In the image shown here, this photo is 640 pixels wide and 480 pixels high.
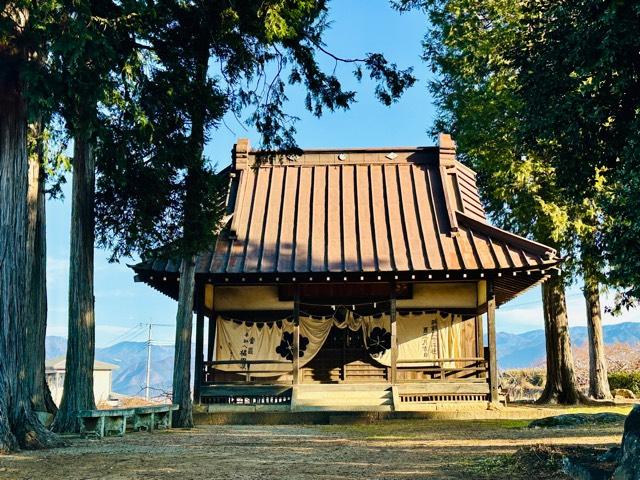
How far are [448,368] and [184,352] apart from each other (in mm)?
7203

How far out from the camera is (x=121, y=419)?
1395cm

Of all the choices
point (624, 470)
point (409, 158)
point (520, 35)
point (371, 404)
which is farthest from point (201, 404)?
point (624, 470)

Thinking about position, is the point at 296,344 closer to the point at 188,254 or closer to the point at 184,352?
the point at 184,352

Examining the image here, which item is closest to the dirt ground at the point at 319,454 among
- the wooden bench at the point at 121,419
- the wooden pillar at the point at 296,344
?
the wooden bench at the point at 121,419

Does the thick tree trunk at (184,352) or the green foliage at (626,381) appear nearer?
the thick tree trunk at (184,352)

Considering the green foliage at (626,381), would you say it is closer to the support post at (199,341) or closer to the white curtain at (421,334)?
the white curtain at (421,334)

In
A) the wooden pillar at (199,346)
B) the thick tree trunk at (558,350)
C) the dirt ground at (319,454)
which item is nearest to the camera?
the dirt ground at (319,454)

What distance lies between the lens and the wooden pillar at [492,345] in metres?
18.8

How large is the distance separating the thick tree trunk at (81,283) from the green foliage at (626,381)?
21941 millimetres

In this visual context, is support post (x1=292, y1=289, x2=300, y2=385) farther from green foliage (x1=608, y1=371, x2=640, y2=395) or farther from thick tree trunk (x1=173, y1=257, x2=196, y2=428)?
green foliage (x1=608, y1=371, x2=640, y2=395)

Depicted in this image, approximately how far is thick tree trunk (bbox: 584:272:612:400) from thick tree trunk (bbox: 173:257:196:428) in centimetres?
1355

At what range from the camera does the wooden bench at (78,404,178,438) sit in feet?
42.4

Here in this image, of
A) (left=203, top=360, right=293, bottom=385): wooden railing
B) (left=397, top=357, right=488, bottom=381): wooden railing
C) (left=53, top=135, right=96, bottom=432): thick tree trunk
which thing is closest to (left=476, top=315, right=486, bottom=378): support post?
(left=397, top=357, right=488, bottom=381): wooden railing

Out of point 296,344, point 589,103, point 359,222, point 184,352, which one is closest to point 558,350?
point 359,222
